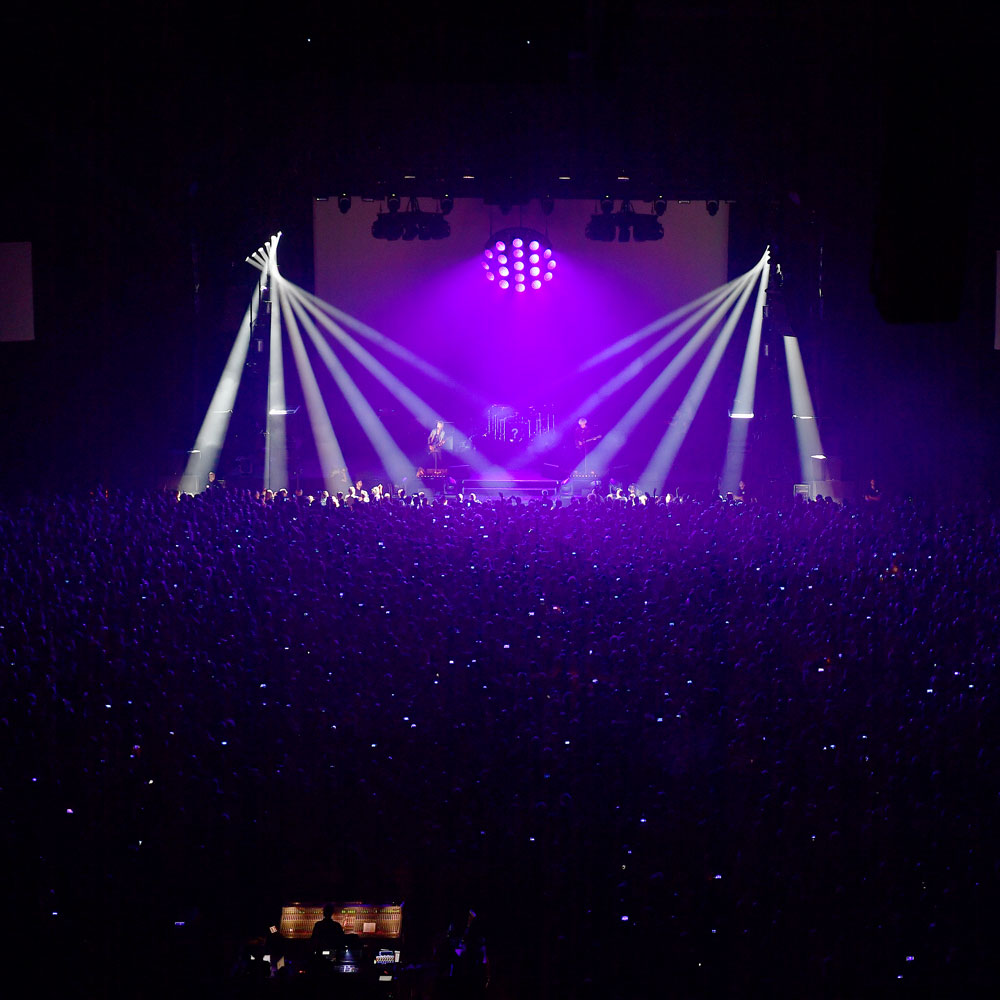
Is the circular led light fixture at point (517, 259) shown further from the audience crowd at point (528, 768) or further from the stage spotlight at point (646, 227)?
the audience crowd at point (528, 768)

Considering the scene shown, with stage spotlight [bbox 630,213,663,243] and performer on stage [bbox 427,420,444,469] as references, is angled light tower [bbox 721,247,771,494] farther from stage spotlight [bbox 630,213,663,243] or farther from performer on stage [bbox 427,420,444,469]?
performer on stage [bbox 427,420,444,469]

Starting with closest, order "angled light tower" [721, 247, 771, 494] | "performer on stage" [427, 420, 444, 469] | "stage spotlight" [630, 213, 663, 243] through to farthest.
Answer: "stage spotlight" [630, 213, 663, 243] → "angled light tower" [721, 247, 771, 494] → "performer on stage" [427, 420, 444, 469]

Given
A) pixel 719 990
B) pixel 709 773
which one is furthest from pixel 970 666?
pixel 719 990

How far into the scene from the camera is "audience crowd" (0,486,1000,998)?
4.32 metres

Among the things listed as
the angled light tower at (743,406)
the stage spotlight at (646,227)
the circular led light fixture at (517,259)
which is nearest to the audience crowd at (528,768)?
the stage spotlight at (646,227)

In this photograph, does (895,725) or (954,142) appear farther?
(895,725)

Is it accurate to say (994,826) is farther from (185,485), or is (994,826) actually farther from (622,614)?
(185,485)

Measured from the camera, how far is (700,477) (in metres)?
16.6

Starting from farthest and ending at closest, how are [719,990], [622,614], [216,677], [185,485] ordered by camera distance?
[185,485], [622,614], [216,677], [719,990]

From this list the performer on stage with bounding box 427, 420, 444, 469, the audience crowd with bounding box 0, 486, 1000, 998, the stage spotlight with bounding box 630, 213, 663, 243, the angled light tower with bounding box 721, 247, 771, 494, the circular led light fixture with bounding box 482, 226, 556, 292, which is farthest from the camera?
the performer on stage with bounding box 427, 420, 444, 469

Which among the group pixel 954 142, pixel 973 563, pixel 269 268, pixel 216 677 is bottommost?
pixel 216 677

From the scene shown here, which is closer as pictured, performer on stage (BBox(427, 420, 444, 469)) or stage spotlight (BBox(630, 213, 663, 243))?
stage spotlight (BBox(630, 213, 663, 243))

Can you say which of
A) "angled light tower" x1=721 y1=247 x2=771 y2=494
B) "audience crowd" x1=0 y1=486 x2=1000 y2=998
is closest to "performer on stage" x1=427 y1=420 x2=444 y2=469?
"angled light tower" x1=721 y1=247 x2=771 y2=494

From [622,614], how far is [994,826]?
8.22ft
